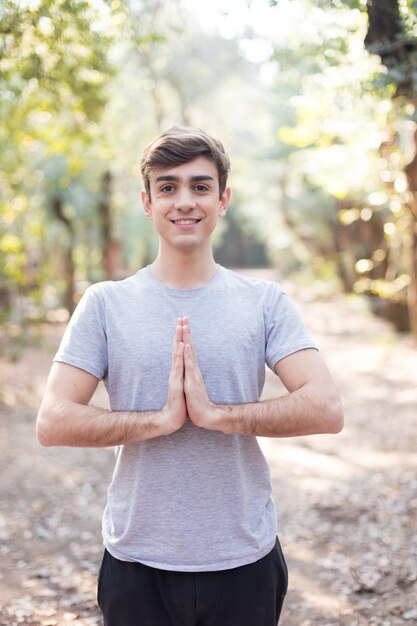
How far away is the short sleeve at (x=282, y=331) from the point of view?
226 centimetres

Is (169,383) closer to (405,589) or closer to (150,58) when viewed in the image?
(405,589)

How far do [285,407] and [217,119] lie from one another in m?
22.0

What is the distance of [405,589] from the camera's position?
13.7 feet

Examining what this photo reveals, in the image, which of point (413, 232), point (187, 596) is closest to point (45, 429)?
point (187, 596)

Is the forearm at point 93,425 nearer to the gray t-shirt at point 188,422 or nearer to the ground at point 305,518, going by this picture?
the gray t-shirt at point 188,422

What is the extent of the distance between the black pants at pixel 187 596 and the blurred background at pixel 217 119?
2.98 metres

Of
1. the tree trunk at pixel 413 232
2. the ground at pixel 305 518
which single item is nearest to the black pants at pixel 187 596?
the ground at pixel 305 518

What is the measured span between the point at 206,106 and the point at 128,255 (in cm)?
1459

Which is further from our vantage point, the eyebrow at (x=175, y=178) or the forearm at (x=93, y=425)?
the eyebrow at (x=175, y=178)

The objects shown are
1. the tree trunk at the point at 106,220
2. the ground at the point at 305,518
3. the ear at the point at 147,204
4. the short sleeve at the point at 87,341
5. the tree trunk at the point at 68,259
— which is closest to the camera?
the short sleeve at the point at 87,341

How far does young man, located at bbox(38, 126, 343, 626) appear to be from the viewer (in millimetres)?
2117

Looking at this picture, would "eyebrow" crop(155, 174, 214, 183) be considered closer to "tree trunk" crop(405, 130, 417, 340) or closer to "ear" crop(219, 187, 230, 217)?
"ear" crop(219, 187, 230, 217)

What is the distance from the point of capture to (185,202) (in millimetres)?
2260

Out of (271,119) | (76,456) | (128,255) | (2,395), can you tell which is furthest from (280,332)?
(128,255)
